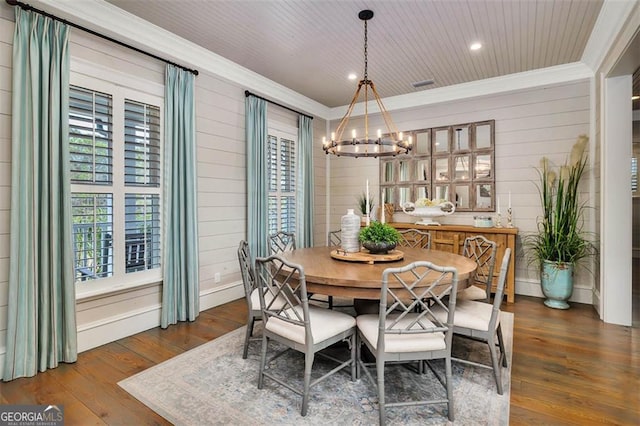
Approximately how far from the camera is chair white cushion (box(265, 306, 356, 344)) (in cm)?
206

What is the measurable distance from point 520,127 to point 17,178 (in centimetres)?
526

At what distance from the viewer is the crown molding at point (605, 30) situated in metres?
2.66

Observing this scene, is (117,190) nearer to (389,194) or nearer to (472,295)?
(472,295)

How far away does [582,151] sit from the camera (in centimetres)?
387

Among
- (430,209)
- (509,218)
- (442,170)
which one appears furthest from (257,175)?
(509,218)

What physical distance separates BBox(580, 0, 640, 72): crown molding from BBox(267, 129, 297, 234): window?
3.65m

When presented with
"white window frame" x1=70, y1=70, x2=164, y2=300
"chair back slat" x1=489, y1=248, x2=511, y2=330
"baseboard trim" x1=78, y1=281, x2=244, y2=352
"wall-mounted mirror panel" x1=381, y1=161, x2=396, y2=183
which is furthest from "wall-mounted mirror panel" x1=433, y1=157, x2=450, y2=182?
"white window frame" x1=70, y1=70, x2=164, y2=300

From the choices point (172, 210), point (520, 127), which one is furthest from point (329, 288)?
point (520, 127)

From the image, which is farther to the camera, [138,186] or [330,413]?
[138,186]

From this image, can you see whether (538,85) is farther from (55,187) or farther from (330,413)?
(55,187)

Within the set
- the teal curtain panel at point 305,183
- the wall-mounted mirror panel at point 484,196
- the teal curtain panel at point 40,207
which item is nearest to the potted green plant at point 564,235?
the wall-mounted mirror panel at point 484,196

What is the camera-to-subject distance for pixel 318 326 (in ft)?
6.98

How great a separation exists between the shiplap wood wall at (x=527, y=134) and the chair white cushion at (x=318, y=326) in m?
3.22

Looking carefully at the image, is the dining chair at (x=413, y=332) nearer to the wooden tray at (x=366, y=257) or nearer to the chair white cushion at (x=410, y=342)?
the chair white cushion at (x=410, y=342)
